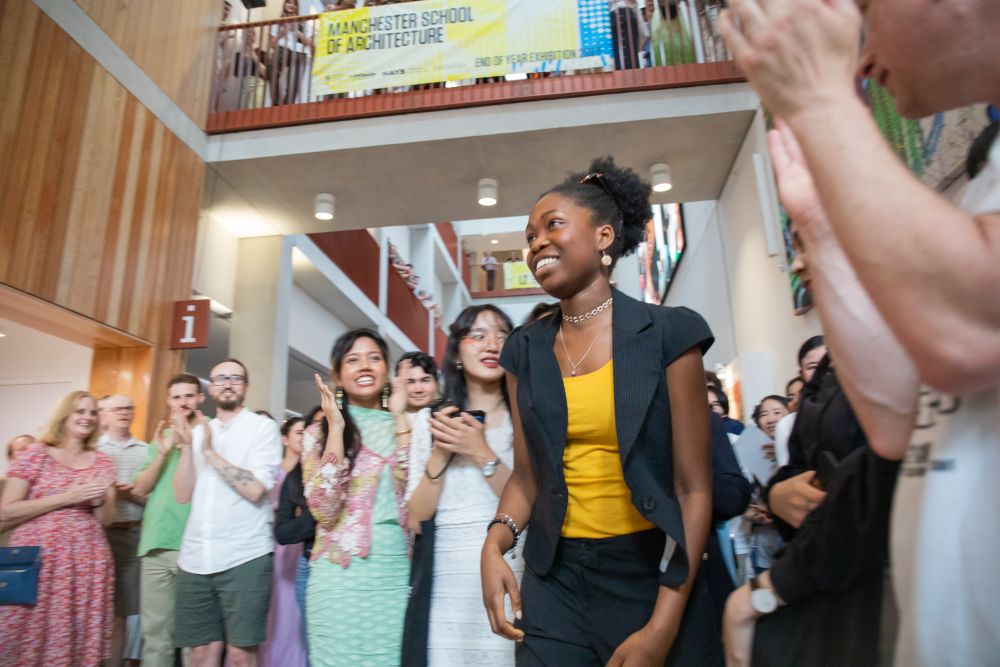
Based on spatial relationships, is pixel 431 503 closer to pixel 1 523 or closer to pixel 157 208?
pixel 1 523

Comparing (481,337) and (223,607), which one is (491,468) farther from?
(223,607)

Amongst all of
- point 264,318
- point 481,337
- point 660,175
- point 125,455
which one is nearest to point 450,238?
point 264,318

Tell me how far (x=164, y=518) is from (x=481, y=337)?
2.49 m

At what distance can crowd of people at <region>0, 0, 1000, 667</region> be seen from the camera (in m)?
0.59

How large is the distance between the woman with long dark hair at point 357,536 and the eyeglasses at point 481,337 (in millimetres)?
492

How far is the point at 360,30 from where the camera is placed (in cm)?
624

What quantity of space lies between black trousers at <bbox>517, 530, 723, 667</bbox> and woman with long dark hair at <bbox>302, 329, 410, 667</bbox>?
0.97 metres

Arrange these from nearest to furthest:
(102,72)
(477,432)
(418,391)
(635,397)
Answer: (635,397) → (477,432) → (418,391) → (102,72)

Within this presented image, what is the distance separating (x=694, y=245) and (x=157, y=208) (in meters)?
6.70

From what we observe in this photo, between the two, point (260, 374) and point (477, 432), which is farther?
point (260, 374)

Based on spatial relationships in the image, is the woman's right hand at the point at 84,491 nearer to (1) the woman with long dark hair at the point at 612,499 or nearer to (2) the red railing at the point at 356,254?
(1) the woman with long dark hair at the point at 612,499

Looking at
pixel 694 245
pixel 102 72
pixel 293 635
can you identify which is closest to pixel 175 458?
pixel 293 635

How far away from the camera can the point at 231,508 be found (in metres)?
3.29

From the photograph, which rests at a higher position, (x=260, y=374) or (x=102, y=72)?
(x=102, y=72)
